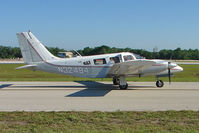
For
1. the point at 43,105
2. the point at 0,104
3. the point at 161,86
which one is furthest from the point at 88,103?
the point at 161,86

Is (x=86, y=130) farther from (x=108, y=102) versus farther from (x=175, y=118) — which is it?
(x=108, y=102)

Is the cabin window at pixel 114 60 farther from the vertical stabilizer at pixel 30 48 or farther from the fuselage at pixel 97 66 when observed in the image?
the vertical stabilizer at pixel 30 48

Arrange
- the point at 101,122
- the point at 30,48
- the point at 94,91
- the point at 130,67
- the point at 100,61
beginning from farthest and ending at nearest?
the point at 30,48
the point at 100,61
the point at 130,67
the point at 94,91
the point at 101,122

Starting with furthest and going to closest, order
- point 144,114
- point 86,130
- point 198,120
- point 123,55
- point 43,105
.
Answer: point 123,55, point 43,105, point 144,114, point 198,120, point 86,130

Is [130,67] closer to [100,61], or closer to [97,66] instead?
[100,61]

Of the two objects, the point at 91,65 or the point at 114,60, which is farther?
the point at 91,65

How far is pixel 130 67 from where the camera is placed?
13719 millimetres

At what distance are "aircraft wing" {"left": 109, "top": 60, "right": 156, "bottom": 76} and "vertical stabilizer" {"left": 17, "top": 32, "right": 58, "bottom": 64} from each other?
475 centimetres

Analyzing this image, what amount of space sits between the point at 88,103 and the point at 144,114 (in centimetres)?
286

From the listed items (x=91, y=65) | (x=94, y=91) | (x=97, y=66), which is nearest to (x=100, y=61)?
(x=97, y=66)

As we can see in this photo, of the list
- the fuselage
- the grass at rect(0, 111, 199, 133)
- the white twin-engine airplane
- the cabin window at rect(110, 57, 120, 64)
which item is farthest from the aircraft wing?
the grass at rect(0, 111, 199, 133)

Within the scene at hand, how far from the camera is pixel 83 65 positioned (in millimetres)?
14867

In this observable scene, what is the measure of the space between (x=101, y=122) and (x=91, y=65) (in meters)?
8.57

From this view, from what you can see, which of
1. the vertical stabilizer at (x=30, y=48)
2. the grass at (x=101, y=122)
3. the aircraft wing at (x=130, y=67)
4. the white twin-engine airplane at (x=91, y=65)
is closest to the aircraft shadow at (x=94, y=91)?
the white twin-engine airplane at (x=91, y=65)
